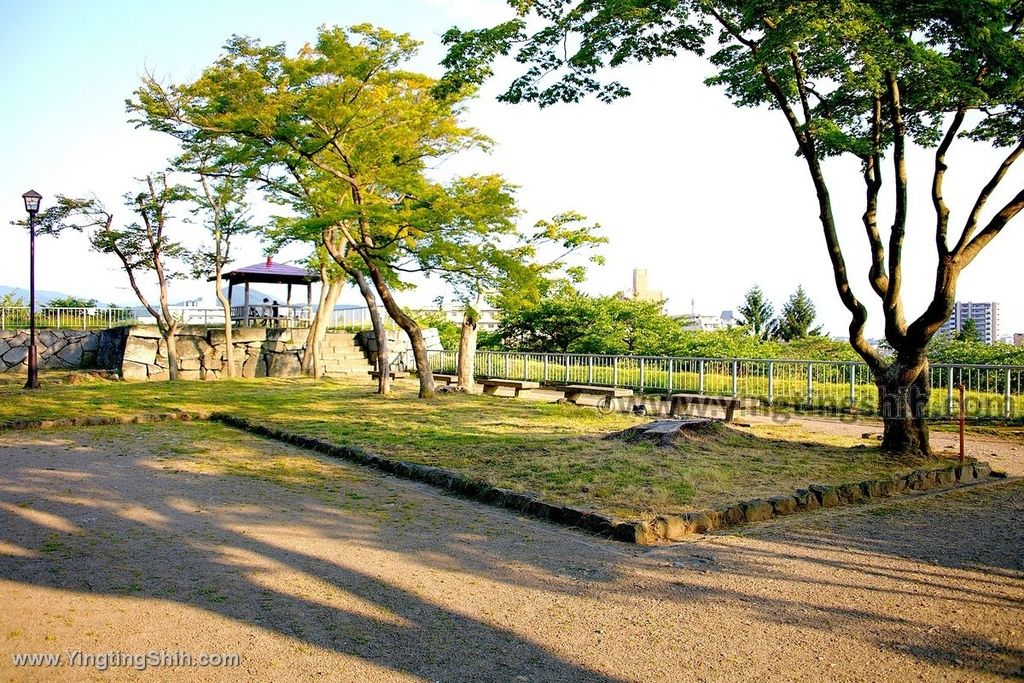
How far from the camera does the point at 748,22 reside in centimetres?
817

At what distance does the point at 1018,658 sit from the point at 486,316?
24.3 meters

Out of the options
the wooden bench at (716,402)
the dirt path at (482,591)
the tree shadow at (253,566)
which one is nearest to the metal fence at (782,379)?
the wooden bench at (716,402)

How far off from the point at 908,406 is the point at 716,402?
4.77m

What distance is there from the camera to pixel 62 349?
80.6 ft

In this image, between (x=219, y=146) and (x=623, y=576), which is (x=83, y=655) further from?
(x=219, y=146)

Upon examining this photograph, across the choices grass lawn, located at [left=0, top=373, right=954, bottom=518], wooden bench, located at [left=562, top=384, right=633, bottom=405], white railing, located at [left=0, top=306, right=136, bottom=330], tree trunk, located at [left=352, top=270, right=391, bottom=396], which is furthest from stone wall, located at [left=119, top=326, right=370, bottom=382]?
wooden bench, located at [left=562, top=384, right=633, bottom=405]

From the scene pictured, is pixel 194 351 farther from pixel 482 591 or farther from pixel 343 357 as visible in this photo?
pixel 482 591

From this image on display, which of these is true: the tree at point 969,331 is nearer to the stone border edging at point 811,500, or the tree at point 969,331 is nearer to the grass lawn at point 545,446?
the grass lawn at point 545,446

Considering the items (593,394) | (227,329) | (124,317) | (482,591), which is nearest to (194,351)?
(227,329)

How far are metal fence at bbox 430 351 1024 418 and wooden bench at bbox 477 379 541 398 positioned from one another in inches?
44.5

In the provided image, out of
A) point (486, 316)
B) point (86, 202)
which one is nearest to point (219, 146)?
point (86, 202)

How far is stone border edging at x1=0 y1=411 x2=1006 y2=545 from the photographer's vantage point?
533 centimetres

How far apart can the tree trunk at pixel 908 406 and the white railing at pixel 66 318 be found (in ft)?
79.5

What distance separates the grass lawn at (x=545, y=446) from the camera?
6.52m
